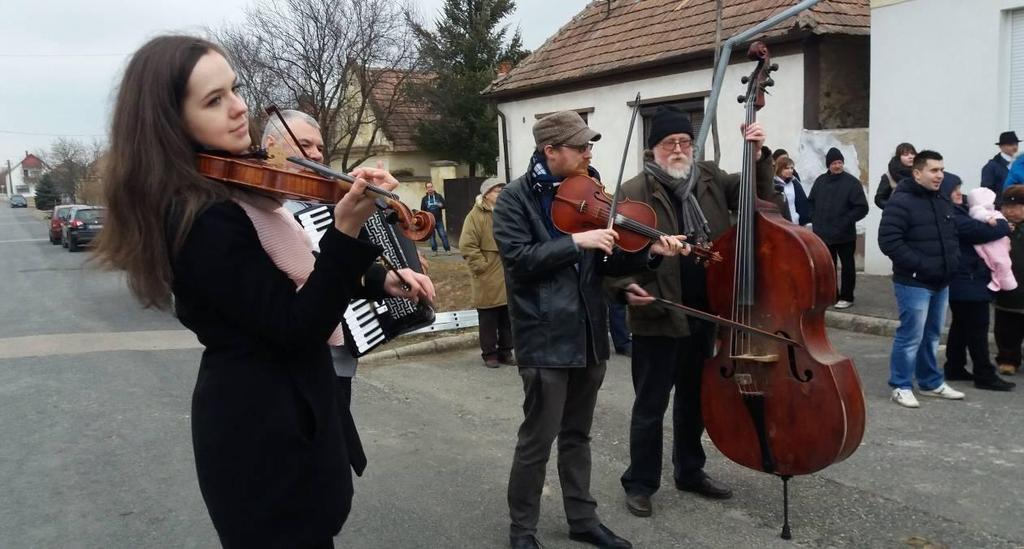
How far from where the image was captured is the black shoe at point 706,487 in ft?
13.9

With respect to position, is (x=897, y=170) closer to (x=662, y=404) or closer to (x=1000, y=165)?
(x=1000, y=165)

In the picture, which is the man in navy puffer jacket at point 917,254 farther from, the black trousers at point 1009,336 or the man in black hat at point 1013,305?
the black trousers at point 1009,336

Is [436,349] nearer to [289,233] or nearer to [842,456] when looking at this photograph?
[842,456]

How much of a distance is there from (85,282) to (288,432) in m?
15.9

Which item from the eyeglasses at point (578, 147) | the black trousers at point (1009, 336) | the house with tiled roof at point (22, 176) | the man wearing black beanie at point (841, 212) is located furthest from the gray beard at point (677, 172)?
the house with tiled roof at point (22, 176)

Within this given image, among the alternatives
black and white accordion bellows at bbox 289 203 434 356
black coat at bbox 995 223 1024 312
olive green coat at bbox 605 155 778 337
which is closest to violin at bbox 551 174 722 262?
olive green coat at bbox 605 155 778 337

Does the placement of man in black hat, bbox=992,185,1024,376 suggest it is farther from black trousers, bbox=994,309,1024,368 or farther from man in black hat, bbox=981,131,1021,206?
man in black hat, bbox=981,131,1021,206

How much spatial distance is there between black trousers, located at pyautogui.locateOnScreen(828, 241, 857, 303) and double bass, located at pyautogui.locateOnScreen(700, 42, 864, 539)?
5.90 metres

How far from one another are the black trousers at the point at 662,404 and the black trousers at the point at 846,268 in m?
5.43

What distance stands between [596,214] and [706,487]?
1750 mm

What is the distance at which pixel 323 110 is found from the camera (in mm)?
17281

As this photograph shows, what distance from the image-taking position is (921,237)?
582 centimetres

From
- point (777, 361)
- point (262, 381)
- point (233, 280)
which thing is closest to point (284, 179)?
point (233, 280)

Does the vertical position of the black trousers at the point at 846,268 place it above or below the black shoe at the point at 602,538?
above
